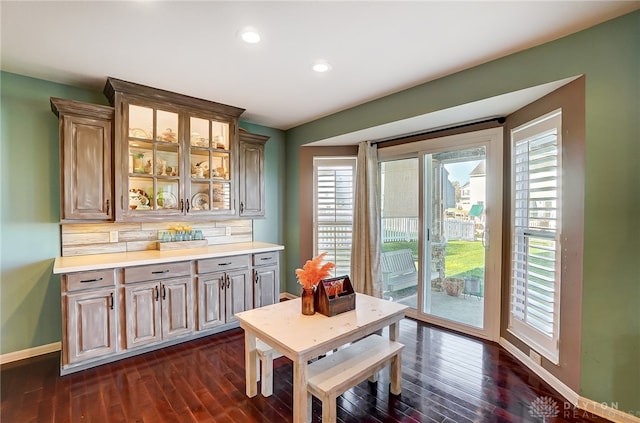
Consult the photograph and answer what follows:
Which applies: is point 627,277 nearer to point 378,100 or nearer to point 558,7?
point 558,7

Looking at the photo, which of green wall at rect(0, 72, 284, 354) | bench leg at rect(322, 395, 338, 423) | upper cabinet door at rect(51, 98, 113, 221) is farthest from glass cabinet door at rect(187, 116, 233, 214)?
bench leg at rect(322, 395, 338, 423)

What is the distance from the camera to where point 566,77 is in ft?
6.77

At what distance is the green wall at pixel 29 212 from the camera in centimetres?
266

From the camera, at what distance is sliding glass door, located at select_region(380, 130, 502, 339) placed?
3133 mm

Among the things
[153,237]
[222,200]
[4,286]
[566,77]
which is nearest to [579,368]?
[566,77]

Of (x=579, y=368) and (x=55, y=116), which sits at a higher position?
(x=55, y=116)

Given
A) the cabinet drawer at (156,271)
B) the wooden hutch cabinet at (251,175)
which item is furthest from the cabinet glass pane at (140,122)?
the cabinet drawer at (156,271)

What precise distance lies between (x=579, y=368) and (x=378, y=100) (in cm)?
285

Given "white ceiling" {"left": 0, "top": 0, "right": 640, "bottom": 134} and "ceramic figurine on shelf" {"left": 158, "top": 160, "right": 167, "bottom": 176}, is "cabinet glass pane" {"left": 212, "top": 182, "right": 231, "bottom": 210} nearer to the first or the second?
"ceramic figurine on shelf" {"left": 158, "top": 160, "right": 167, "bottom": 176}

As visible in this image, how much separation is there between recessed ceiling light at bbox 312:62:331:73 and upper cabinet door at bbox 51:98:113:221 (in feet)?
6.44

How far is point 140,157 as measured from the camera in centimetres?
311

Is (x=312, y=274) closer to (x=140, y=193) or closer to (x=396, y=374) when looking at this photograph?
(x=396, y=374)

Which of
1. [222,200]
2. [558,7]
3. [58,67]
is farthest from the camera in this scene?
[222,200]

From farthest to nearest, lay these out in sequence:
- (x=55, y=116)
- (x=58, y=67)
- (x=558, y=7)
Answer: (x=55, y=116) → (x=58, y=67) → (x=558, y=7)
